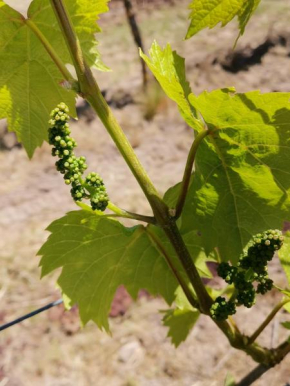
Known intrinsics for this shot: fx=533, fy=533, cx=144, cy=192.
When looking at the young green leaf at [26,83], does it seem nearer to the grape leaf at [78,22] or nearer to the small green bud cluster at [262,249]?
the grape leaf at [78,22]

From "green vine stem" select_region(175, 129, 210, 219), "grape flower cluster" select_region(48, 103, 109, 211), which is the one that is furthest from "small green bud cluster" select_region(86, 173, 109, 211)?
"green vine stem" select_region(175, 129, 210, 219)

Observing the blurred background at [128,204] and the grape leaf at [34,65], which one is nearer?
the grape leaf at [34,65]

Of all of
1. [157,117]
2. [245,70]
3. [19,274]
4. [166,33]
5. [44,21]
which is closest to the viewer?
[44,21]

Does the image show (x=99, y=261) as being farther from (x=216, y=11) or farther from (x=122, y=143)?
(x=216, y=11)

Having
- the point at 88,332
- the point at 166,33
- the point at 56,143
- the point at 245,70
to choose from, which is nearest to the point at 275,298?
the point at 88,332

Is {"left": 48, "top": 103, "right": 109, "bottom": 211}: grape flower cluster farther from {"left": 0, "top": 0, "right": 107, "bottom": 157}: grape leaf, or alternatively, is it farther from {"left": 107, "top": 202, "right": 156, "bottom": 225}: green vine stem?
{"left": 0, "top": 0, "right": 107, "bottom": 157}: grape leaf

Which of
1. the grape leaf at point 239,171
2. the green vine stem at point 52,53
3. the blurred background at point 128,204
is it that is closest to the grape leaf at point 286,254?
the grape leaf at point 239,171

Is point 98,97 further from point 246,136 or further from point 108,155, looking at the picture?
point 108,155
